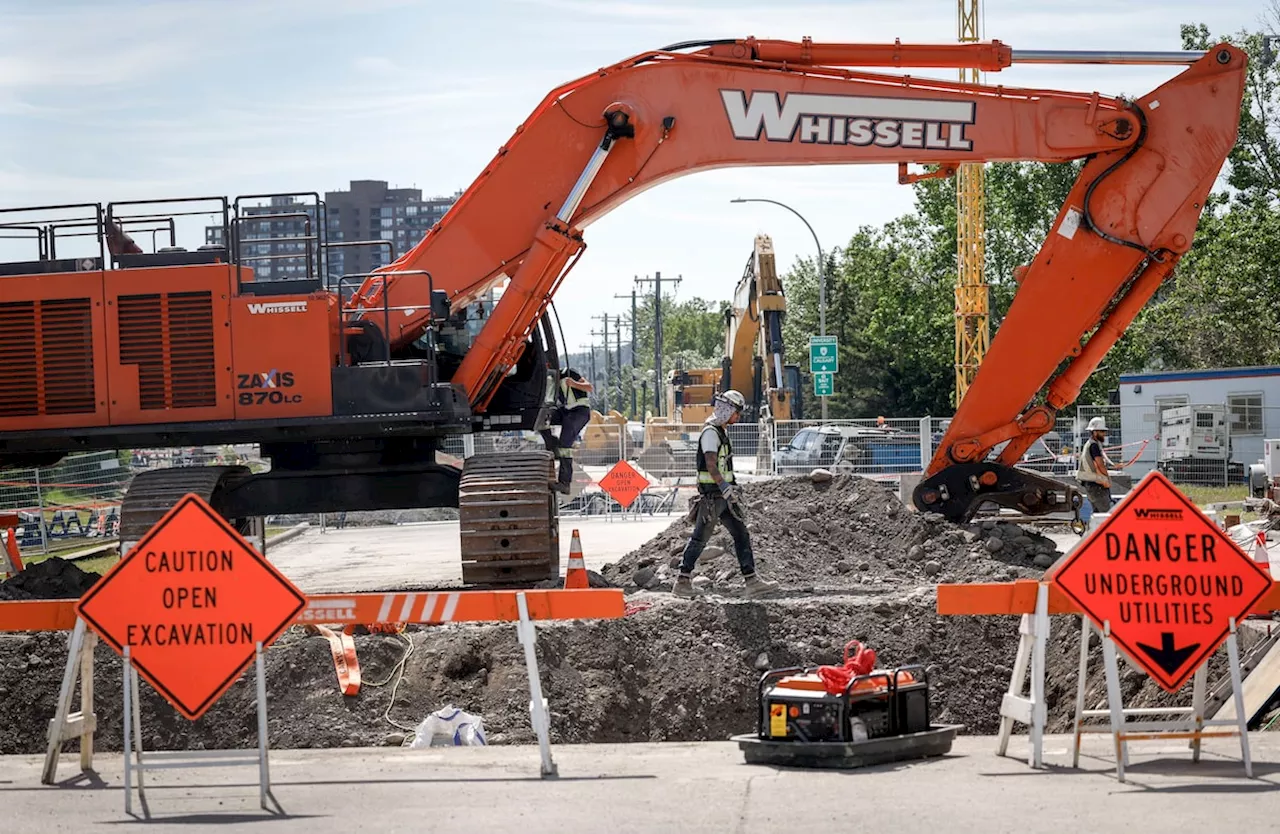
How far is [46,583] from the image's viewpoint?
16312mm

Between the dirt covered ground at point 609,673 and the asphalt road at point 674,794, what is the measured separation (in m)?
2.20

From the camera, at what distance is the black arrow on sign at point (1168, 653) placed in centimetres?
892

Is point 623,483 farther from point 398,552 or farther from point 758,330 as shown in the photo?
point 758,330

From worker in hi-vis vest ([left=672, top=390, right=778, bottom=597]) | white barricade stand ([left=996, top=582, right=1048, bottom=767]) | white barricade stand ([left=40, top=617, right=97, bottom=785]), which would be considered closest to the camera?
white barricade stand ([left=996, top=582, right=1048, bottom=767])

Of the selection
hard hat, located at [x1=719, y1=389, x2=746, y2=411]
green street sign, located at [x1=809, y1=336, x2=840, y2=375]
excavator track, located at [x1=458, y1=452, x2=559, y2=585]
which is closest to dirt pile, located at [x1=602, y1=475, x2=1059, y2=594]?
hard hat, located at [x1=719, y1=389, x2=746, y2=411]

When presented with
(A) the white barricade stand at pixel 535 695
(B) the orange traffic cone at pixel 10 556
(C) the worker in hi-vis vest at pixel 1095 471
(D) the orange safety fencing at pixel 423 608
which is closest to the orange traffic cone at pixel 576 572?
(D) the orange safety fencing at pixel 423 608

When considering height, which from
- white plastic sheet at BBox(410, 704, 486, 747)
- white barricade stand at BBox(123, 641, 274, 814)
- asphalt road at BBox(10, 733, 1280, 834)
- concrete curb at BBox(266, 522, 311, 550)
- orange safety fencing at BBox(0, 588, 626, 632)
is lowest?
concrete curb at BBox(266, 522, 311, 550)

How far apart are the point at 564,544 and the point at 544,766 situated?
20401 mm

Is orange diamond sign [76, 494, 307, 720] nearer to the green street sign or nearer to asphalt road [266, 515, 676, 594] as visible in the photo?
asphalt road [266, 515, 676, 594]

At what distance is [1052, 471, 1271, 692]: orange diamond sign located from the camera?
29.2 ft

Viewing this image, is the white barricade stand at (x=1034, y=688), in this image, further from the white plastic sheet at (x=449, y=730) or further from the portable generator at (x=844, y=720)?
the white plastic sheet at (x=449, y=730)

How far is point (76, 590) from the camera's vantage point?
16.3 meters

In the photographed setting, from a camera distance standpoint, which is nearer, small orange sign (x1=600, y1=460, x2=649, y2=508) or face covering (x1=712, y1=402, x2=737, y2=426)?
face covering (x1=712, y1=402, x2=737, y2=426)

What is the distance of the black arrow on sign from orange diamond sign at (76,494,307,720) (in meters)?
4.44
